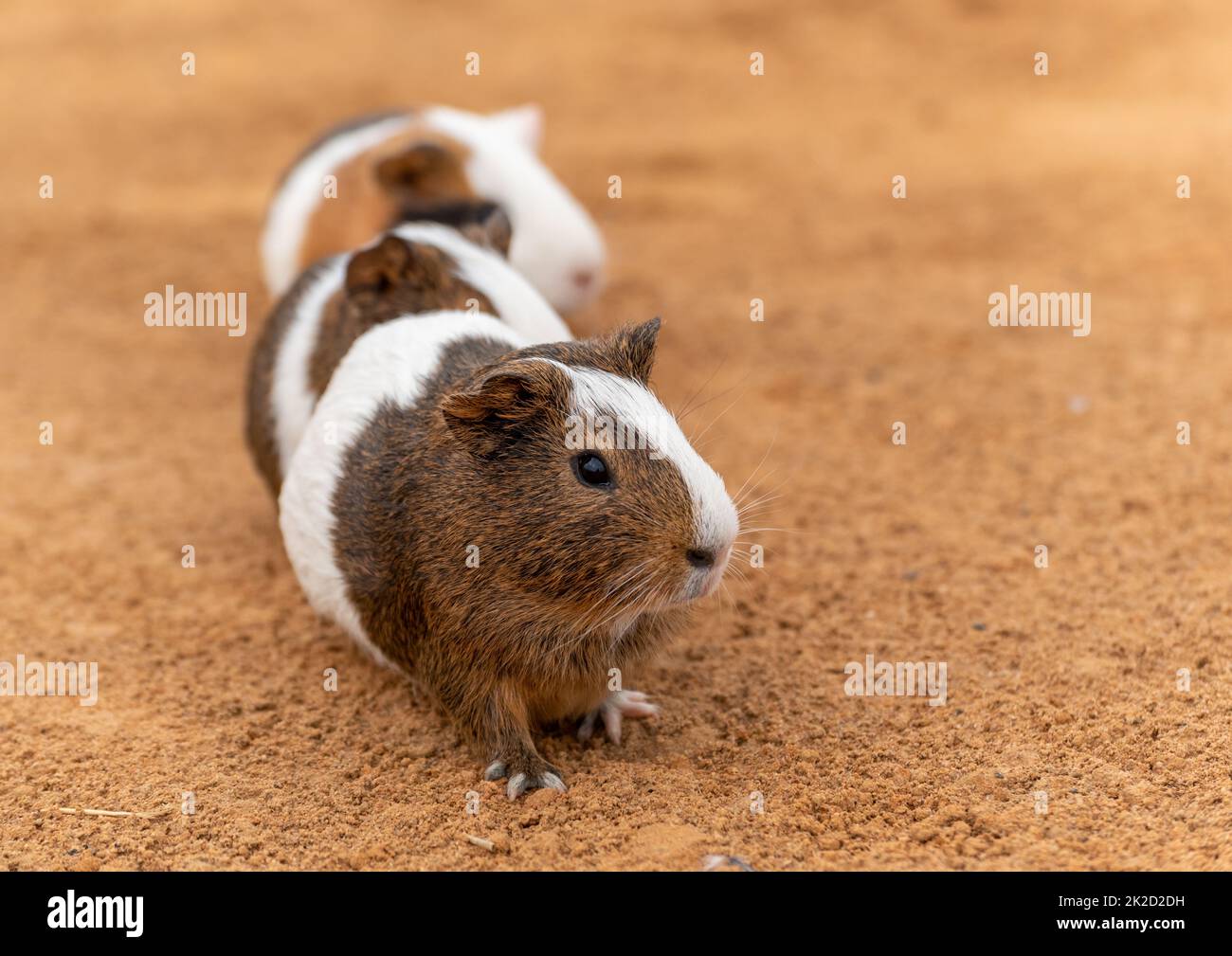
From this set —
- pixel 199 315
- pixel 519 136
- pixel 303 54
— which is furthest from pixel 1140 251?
pixel 303 54

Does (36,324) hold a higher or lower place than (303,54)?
lower

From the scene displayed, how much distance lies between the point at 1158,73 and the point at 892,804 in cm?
999

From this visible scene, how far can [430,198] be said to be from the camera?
6.53 m

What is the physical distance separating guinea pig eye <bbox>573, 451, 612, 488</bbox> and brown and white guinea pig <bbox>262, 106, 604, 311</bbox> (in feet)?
9.88

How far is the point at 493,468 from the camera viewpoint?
12.6 feet

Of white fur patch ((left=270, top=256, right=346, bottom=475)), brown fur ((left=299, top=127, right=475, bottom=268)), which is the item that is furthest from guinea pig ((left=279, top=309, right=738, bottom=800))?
brown fur ((left=299, top=127, right=475, bottom=268))

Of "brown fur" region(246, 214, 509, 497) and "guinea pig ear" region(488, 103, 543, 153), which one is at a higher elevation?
"guinea pig ear" region(488, 103, 543, 153)

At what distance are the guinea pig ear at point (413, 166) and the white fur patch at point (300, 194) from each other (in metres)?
0.47

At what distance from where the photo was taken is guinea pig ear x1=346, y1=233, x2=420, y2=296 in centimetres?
490

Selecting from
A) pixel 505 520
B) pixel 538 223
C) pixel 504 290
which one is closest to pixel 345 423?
pixel 505 520

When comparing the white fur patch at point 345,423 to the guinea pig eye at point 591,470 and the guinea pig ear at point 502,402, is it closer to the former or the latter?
the guinea pig ear at point 502,402

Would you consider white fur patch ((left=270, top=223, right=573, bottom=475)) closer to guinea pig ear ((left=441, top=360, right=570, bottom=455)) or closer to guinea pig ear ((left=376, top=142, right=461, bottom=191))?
guinea pig ear ((left=376, top=142, right=461, bottom=191))

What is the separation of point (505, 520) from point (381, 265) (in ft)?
5.27

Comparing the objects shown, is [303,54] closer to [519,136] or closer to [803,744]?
[519,136]
